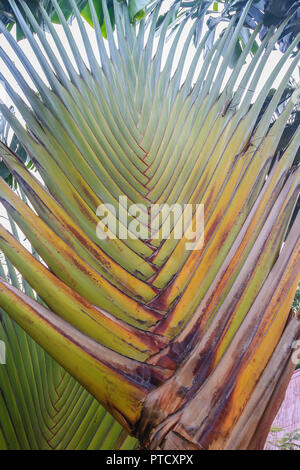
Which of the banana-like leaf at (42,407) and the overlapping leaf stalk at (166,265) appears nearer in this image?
the overlapping leaf stalk at (166,265)

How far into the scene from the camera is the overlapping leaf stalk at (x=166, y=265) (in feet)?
1.46

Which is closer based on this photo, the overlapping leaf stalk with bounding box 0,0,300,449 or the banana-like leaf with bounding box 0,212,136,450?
the overlapping leaf stalk with bounding box 0,0,300,449

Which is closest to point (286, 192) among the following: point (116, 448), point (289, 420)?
point (116, 448)

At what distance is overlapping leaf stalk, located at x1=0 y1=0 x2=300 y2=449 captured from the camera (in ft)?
1.46

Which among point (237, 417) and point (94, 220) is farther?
point (94, 220)

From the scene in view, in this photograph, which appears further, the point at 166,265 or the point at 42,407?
the point at 42,407

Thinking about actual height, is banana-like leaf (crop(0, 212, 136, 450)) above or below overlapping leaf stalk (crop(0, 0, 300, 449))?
below

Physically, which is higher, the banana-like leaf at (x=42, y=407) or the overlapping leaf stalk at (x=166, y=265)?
the overlapping leaf stalk at (x=166, y=265)

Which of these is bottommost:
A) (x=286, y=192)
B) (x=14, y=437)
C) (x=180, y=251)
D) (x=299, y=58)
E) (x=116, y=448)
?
(x=14, y=437)

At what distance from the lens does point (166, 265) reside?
676 mm

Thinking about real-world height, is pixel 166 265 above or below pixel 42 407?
above

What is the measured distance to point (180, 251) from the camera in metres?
0.68
